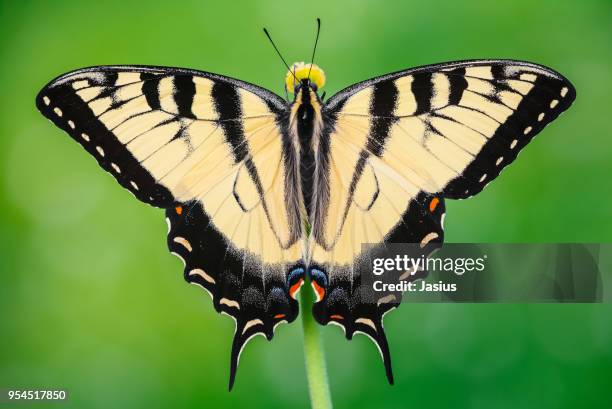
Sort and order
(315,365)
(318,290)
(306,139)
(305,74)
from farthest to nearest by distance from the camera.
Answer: (306,139)
(318,290)
(305,74)
(315,365)

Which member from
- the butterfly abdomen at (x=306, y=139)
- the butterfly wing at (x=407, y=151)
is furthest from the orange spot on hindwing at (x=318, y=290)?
the butterfly abdomen at (x=306, y=139)

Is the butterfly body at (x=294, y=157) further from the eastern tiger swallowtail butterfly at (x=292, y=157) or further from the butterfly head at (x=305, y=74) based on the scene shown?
the butterfly head at (x=305, y=74)

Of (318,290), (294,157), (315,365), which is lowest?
(315,365)

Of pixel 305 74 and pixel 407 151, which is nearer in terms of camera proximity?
pixel 305 74

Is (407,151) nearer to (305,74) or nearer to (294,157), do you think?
(294,157)

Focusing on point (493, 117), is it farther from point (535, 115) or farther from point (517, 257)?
point (517, 257)

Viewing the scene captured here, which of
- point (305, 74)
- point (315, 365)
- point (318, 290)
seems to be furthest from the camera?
point (318, 290)

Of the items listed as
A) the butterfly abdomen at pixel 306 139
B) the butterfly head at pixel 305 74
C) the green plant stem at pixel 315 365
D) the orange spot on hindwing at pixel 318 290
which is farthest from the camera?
the butterfly abdomen at pixel 306 139

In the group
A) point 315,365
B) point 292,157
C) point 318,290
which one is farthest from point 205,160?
point 315,365
